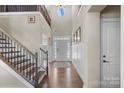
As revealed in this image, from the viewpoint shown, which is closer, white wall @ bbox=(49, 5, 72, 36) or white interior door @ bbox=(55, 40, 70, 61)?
white wall @ bbox=(49, 5, 72, 36)

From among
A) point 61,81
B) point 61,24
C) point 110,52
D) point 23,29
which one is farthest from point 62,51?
point 110,52

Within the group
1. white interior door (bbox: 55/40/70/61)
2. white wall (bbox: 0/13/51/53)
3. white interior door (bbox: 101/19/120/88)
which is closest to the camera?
white interior door (bbox: 101/19/120/88)

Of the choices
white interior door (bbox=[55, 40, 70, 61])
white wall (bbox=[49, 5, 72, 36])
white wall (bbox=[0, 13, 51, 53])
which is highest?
white wall (bbox=[49, 5, 72, 36])

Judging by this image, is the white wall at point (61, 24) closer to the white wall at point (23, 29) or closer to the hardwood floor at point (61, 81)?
the white wall at point (23, 29)

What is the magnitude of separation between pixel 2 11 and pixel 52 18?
7394 millimetres

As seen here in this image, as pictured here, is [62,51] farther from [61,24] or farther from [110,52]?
[110,52]

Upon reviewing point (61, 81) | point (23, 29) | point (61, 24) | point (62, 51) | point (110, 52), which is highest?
point (61, 24)

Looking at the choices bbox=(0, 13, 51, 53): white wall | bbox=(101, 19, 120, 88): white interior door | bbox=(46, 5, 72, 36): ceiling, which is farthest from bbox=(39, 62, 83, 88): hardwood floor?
bbox=(46, 5, 72, 36): ceiling

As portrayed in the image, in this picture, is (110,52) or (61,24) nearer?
(110,52)

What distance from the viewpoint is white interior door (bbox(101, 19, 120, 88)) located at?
15.8 feet

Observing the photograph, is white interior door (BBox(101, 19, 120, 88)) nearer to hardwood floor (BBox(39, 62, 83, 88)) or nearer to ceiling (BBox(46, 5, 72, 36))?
hardwood floor (BBox(39, 62, 83, 88))

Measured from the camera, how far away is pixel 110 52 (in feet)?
15.9
